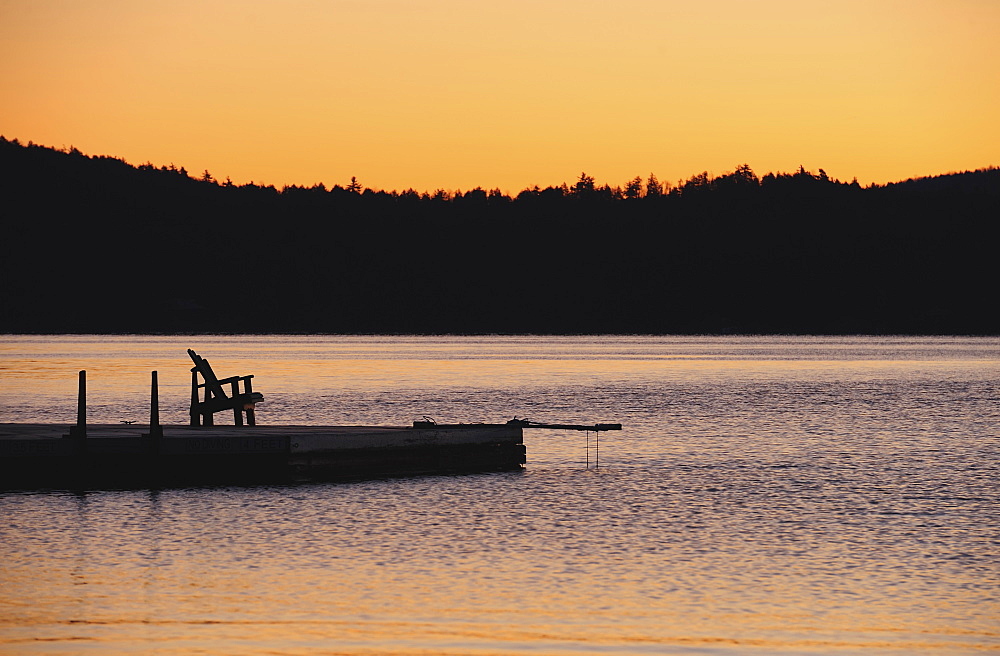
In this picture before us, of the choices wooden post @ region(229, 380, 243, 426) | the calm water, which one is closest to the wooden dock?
the calm water

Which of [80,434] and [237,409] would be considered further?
[237,409]

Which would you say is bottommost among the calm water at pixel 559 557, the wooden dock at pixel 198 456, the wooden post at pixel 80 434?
the calm water at pixel 559 557

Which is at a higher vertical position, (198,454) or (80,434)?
(80,434)

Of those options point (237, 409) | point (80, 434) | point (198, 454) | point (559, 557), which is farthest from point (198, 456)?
point (559, 557)

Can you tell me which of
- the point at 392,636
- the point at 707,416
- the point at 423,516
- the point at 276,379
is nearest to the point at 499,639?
the point at 392,636

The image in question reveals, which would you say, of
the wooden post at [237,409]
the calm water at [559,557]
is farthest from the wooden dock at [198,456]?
the wooden post at [237,409]

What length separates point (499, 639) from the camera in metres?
16.8

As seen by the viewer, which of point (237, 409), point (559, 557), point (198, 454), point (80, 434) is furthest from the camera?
point (237, 409)

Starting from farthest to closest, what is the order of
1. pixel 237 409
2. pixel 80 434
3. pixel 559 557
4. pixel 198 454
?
pixel 237 409, pixel 198 454, pixel 80 434, pixel 559 557

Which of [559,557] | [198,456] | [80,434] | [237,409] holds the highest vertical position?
[237,409]

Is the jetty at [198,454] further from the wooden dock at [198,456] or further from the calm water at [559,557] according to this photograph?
the calm water at [559,557]

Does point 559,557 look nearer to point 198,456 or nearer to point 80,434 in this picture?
point 198,456

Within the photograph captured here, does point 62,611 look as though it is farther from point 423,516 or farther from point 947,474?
point 947,474

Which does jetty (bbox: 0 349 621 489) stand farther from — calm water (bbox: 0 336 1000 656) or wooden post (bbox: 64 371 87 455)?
calm water (bbox: 0 336 1000 656)
